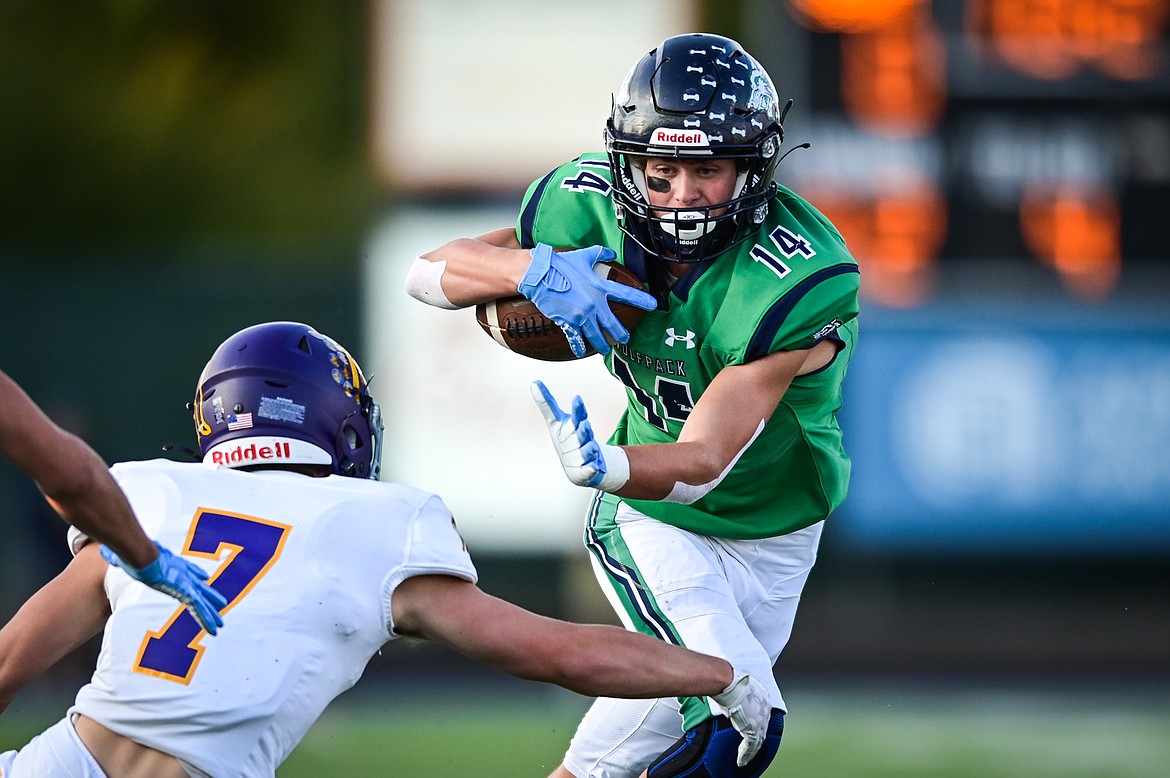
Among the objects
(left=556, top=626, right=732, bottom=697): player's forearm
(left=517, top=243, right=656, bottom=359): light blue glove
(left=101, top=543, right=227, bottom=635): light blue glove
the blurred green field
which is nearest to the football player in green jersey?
(left=517, top=243, right=656, bottom=359): light blue glove

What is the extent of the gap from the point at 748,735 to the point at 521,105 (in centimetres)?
944

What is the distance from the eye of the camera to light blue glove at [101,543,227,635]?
110 inches

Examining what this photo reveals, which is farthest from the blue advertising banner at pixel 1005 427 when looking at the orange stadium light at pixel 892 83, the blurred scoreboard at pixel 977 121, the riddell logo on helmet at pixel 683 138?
the riddell logo on helmet at pixel 683 138

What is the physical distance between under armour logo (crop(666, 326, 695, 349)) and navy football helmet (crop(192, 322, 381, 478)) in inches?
31.6

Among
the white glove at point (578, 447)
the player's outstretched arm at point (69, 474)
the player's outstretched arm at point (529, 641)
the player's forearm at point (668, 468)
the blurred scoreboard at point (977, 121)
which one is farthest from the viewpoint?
the blurred scoreboard at point (977, 121)

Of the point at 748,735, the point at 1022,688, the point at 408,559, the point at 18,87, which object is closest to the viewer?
the point at 408,559

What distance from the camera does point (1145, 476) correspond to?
11.1 metres

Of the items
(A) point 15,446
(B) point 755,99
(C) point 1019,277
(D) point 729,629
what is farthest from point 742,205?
(C) point 1019,277

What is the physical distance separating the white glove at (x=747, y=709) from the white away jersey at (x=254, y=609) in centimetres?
74

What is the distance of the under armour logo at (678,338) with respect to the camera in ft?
12.6

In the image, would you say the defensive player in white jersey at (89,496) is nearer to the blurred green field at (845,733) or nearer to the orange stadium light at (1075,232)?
the blurred green field at (845,733)

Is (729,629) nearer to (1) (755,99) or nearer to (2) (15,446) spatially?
(1) (755,99)

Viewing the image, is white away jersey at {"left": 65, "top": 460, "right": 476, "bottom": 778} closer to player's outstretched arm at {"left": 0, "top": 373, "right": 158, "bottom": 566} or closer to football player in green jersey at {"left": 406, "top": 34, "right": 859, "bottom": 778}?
player's outstretched arm at {"left": 0, "top": 373, "right": 158, "bottom": 566}

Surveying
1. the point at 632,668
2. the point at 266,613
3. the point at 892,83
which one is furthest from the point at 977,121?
the point at 266,613
